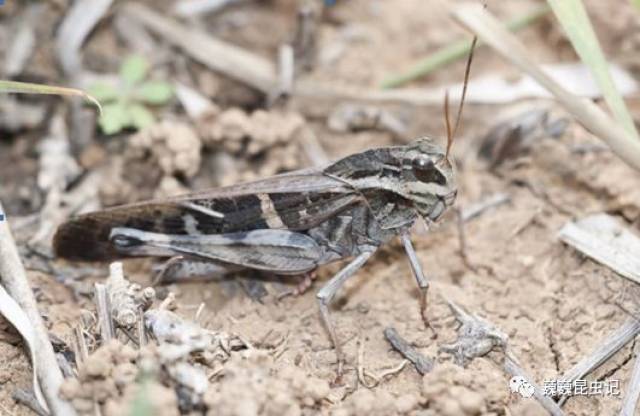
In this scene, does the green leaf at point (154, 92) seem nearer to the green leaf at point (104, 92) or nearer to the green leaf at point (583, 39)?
the green leaf at point (104, 92)

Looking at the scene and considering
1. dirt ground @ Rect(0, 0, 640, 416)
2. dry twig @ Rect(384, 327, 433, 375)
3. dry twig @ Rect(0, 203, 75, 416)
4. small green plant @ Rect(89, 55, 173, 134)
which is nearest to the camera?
dry twig @ Rect(0, 203, 75, 416)

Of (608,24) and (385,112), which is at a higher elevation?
(608,24)

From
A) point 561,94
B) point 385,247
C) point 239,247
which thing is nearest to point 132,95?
point 239,247

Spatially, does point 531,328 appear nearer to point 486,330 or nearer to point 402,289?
point 486,330

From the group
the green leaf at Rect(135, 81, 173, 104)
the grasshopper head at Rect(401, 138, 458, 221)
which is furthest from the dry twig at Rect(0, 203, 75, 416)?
the grasshopper head at Rect(401, 138, 458, 221)

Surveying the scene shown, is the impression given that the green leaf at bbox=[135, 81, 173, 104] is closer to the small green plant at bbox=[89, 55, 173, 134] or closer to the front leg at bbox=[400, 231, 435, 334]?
the small green plant at bbox=[89, 55, 173, 134]

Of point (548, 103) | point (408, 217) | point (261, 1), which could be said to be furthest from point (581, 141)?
point (261, 1)
